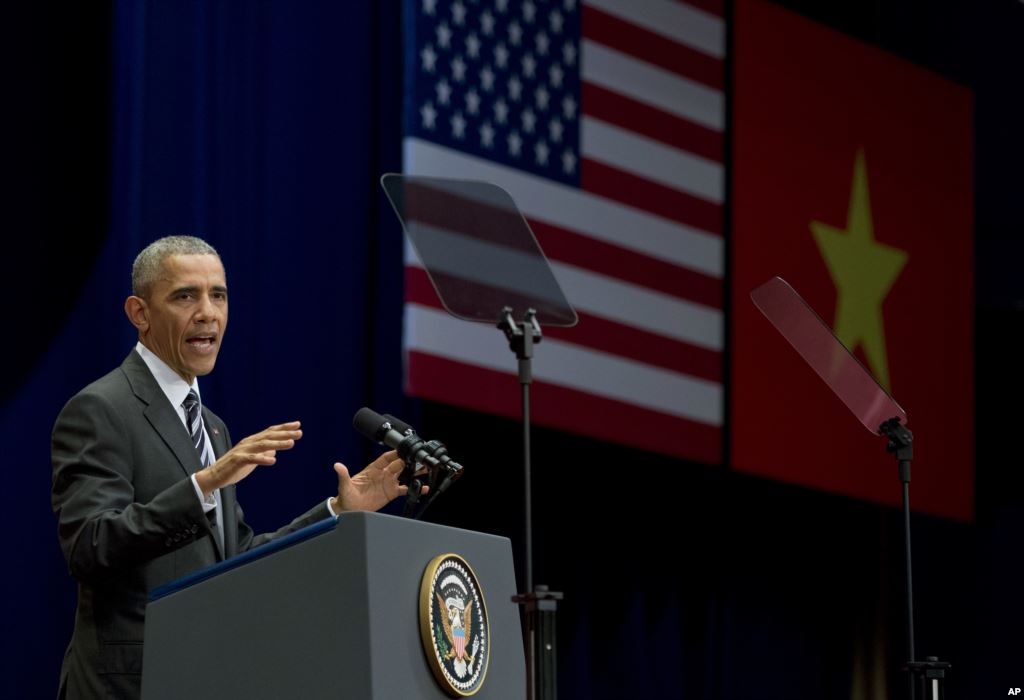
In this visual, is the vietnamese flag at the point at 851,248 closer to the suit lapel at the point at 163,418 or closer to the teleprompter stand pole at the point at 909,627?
the teleprompter stand pole at the point at 909,627

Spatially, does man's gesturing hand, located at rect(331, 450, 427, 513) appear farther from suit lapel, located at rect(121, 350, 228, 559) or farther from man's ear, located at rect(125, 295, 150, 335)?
man's ear, located at rect(125, 295, 150, 335)

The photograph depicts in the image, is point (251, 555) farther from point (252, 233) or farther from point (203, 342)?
point (252, 233)

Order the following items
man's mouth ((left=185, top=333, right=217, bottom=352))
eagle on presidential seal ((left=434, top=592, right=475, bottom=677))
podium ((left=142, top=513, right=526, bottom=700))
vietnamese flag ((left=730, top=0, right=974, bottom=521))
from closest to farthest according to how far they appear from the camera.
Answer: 1. podium ((left=142, top=513, right=526, bottom=700))
2. eagle on presidential seal ((left=434, top=592, right=475, bottom=677))
3. man's mouth ((left=185, top=333, right=217, bottom=352))
4. vietnamese flag ((left=730, top=0, right=974, bottom=521))

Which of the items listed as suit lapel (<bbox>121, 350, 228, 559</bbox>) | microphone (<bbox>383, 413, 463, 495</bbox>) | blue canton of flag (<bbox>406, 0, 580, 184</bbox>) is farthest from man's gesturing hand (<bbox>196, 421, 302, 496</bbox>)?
blue canton of flag (<bbox>406, 0, 580, 184</bbox>)

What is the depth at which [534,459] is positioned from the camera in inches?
195

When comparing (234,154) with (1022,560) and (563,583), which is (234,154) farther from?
(1022,560)

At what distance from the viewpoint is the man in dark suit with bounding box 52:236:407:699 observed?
7.70ft

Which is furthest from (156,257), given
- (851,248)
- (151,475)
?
(851,248)

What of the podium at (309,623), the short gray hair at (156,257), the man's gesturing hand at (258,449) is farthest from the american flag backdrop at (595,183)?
the podium at (309,623)

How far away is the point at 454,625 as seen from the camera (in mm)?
2170

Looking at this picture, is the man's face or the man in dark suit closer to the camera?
the man in dark suit

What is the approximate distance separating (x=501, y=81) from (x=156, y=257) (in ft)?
7.30

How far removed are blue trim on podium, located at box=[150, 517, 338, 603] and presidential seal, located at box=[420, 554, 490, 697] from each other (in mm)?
173

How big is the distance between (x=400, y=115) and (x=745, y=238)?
159 centimetres
